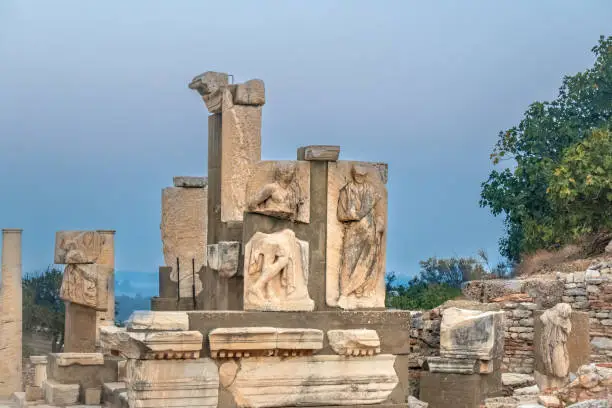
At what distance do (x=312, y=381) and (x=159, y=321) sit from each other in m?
1.68

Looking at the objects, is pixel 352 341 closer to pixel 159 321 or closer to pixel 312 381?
pixel 312 381

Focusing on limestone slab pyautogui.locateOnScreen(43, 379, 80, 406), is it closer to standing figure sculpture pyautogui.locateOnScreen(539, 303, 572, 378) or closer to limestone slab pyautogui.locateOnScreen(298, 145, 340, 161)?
limestone slab pyautogui.locateOnScreen(298, 145, 340, 161)

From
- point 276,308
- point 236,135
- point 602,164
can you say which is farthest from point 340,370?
point 602,164

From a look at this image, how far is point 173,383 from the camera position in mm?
11055

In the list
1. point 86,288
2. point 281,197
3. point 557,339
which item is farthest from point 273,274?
point 86,288

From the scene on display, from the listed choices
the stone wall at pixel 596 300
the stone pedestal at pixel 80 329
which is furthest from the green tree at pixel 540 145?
the stone pedestal at pixel 80 329

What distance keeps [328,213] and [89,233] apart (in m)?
6.88

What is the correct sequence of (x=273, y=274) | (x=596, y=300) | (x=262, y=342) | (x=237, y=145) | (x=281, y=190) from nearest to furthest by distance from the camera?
(x=262, y=342), (x=273, y=274), (x=281, y=190), (x=237, y=145), (x=596, y=300)

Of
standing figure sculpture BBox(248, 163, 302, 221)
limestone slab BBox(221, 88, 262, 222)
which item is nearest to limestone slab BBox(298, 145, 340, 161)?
standing figure sculpture BBox(248, 163, 302, 221)

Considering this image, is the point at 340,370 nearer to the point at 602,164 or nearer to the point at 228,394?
the point at 228,394

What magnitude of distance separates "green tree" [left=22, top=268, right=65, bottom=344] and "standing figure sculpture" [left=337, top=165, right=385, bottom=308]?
21.3m

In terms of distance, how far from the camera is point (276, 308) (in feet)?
37.9

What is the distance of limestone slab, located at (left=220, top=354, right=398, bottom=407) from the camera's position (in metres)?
11.4

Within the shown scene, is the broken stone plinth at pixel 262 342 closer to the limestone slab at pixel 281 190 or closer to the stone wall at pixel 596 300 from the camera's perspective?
the limestone slab at pixel 281 190
